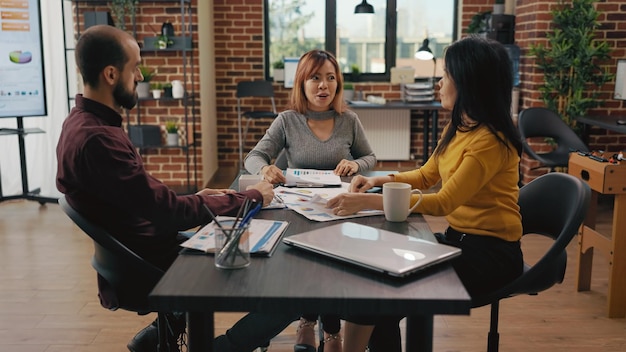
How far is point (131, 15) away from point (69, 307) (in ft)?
9.88

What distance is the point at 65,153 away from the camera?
1.79m

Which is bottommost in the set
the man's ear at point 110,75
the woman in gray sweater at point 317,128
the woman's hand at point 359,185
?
the woman's hand at point 359,185

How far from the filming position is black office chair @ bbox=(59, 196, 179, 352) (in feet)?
5.79

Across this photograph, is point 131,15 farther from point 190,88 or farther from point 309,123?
point 309,123

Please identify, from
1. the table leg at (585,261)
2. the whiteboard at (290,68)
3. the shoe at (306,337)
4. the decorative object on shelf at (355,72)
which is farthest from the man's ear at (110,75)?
the decorative object on shelf at (355,72)

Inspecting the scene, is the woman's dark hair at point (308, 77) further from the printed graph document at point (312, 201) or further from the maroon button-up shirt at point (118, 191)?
the maroon button-up shirt at point (118, 191)

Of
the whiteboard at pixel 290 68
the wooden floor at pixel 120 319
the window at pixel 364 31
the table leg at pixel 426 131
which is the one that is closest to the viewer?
the wooden floor at pixel 120 319

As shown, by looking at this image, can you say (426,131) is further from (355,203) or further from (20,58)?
(355,203)

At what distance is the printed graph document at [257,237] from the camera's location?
1.53m

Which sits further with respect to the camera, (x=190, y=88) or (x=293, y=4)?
(x=293, y=4)

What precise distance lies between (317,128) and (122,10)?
2.95 metres

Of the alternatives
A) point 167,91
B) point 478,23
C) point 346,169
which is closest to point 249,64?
point 167,91

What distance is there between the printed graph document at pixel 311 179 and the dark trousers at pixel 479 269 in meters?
0.54

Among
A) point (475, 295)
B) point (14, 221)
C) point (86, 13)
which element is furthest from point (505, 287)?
point (86, 13)
